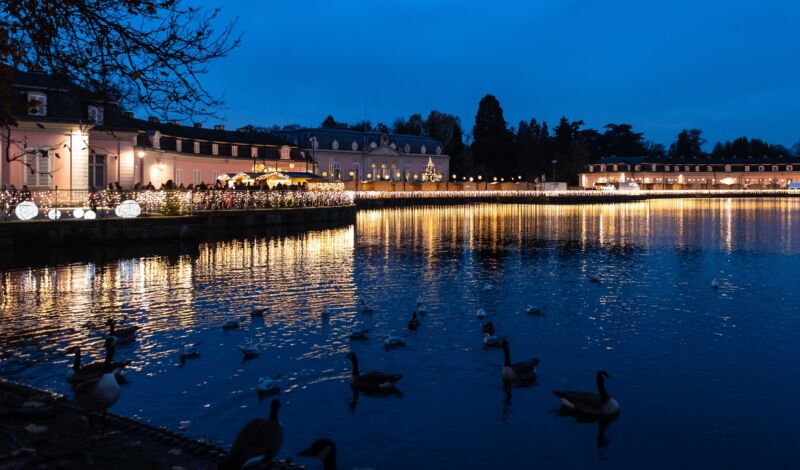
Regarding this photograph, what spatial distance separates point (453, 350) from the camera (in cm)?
1454

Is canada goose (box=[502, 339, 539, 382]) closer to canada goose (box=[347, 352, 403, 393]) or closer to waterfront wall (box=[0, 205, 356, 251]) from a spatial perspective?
canada goose (box=[347, 352, 403, 393])

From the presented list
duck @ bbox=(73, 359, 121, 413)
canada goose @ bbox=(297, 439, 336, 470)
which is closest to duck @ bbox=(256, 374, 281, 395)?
duck @ bbox=(73, 359, 121, 413)

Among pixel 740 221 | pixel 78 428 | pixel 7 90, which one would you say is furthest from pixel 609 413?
pixel 740 221

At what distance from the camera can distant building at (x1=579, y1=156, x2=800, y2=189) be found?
163 meters

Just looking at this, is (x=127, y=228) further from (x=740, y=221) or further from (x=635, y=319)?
(x=740, y=221)

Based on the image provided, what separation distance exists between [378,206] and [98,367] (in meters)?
73.9

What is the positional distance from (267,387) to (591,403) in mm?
4996

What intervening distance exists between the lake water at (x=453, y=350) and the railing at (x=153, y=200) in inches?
294

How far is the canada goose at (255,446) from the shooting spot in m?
7.71

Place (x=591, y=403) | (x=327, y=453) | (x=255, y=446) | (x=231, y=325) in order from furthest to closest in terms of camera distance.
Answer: (x=231, y=325) < (x=591, y=403) < (x=255, y=446) < (x=327, y=453)

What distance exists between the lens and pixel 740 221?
60719 mm

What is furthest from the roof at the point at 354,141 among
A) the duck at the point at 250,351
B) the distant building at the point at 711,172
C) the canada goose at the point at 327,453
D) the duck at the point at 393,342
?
the canada goose at the point at 327,453

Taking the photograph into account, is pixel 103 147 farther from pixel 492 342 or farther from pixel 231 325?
pixel 492 342

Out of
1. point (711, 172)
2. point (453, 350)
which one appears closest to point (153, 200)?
point (453, 350)
